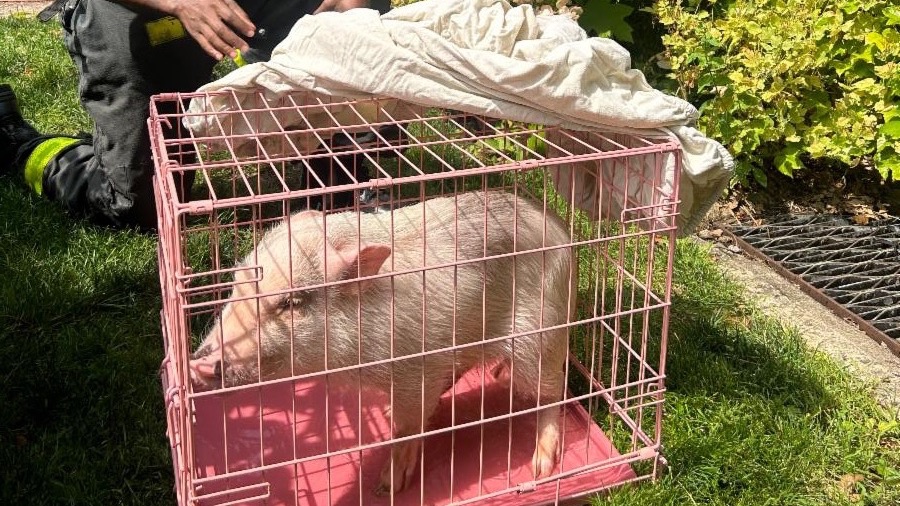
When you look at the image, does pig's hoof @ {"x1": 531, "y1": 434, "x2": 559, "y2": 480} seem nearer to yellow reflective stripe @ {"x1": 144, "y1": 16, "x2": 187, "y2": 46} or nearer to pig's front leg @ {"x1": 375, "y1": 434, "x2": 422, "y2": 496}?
pig's front leg @ {"x1": 375, "y1": 434, "x2": 422, "y2": 496}

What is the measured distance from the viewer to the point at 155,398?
3557 millimetres

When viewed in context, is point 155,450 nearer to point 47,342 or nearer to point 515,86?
point 47,342

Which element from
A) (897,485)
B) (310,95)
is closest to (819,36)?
(897,485)

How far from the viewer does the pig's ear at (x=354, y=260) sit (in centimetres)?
269

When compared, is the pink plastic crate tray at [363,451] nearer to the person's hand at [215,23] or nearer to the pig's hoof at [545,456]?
the pig's hoof at [545,456]

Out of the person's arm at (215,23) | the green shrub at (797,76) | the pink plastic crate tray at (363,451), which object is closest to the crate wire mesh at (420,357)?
the pink plastic crate tray at (363,451)

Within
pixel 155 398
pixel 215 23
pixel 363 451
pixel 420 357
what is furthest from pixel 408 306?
pixel 215 23

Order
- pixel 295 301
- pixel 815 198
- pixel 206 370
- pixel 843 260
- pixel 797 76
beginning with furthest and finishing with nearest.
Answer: pixel 815 198 → pixel 797 76 → pixel 843 260 → pixel 295 301 → pixel 206 370

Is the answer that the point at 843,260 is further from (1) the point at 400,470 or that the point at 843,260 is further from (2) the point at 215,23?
(2) the point at 215,23

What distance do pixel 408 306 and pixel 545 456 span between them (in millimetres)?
781

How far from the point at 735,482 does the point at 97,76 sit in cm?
354

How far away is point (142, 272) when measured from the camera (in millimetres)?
4391

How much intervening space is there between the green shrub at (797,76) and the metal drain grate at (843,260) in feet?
1.17

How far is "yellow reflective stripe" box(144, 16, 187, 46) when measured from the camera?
177 inches
